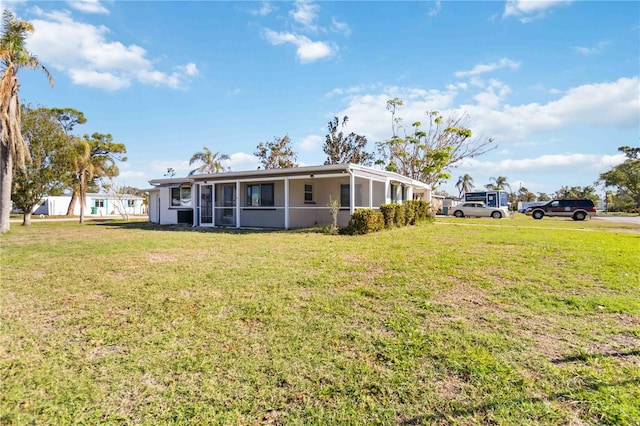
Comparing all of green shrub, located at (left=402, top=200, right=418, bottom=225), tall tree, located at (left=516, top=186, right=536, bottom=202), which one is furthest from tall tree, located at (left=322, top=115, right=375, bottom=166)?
tall tree, located at (left=516, top=186, right=536, bottom=202)

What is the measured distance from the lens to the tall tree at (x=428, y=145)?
27312 millimetres

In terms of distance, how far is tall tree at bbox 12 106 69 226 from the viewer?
1806cm

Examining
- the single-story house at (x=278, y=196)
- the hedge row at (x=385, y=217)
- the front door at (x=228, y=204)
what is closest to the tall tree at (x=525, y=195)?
the hedge row at (x=385, y=217)

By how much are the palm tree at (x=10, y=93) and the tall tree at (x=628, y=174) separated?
57654mm

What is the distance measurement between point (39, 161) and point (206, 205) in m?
10.0

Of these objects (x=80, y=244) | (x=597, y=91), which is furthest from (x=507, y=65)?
(x=80, y=244)

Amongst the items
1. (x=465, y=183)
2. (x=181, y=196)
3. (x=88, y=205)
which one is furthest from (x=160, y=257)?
(x=465, y=183)

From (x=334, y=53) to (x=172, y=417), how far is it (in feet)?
49.3

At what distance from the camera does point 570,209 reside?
2497 centimetres

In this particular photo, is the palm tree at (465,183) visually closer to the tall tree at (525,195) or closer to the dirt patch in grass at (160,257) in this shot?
the tall tree at (525,195)

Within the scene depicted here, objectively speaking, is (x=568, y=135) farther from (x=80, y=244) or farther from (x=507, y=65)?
(x=80, y=244)

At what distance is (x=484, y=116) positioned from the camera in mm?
27719

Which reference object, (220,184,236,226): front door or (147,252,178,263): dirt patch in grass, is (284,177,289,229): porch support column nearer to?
(220,184,236,226): front door

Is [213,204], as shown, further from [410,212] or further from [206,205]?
[410,212]
